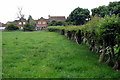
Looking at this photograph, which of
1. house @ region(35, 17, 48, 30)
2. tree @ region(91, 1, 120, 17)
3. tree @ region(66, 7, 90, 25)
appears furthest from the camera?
house @ region(35, 17, 48, 30)

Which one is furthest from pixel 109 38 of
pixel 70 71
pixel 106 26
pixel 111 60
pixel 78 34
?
pixel 78 34

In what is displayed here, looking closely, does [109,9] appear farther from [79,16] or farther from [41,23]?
[41,23]

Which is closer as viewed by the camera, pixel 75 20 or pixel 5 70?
pixel 5 70

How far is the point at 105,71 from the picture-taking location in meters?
5.65

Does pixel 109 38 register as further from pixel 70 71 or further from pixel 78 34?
pixel 78 34

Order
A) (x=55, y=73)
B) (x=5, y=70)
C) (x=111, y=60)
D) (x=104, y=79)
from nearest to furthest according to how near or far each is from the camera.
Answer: (x=104, y=79), (x=55, y=73), (x=5, y=70), (x=111, y=60)

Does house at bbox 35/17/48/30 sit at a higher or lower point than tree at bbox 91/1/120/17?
lower

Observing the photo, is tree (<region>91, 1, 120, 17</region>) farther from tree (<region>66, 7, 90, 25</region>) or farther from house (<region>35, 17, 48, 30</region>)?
house (<region>35, 17, 48, 30</region>)

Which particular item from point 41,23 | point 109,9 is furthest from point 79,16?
point 41,23

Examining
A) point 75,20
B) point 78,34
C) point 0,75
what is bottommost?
point 0,75

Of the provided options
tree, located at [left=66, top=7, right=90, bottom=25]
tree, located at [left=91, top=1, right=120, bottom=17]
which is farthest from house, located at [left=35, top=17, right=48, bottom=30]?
tree, located at [left=91, top=1, right=120, bottom=17]

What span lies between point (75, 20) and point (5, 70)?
44.1m

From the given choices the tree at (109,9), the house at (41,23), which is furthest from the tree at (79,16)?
the house at (41,23)

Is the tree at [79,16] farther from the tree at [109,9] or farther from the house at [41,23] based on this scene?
the house at [41,23]
